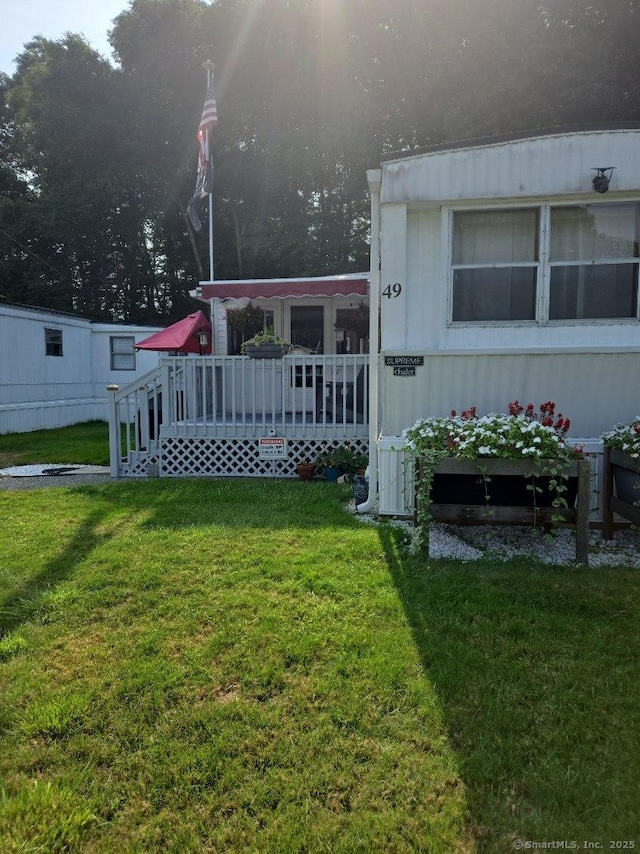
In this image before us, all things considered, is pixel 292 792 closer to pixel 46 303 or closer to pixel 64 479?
pixel 64 479

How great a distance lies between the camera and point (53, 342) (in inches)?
545

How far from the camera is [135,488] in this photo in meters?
6.21

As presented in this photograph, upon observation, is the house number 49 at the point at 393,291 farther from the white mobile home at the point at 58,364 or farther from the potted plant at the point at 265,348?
the white mobile home at the point at 58,364

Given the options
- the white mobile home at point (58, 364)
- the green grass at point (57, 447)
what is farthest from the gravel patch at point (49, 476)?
the white mobile home at point (58, 364)

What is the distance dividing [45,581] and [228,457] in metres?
3.65

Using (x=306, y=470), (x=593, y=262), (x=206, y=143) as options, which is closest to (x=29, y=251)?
(x=206, y=143)

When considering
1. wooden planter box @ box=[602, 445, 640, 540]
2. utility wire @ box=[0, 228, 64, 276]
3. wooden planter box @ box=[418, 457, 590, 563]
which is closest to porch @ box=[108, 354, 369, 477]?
wooden planter box @ box=[418, 457, 590, 563]

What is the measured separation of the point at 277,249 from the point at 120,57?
11545 mm

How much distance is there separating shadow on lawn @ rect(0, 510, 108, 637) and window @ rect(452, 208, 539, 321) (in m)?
3.75

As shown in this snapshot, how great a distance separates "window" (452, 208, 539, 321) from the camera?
4758mm

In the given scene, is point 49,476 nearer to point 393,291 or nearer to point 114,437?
point 114,437

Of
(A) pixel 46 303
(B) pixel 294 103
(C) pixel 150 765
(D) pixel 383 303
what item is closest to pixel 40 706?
(C) pixel 150 765

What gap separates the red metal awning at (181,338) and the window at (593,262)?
5499 millimetres

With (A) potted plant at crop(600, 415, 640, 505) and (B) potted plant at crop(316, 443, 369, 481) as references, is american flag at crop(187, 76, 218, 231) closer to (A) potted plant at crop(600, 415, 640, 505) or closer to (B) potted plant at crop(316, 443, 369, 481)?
(B) potted plant at crop(316, 443, 369, 481)
